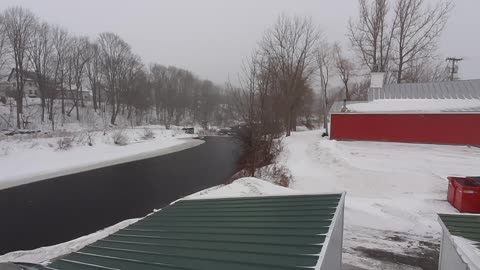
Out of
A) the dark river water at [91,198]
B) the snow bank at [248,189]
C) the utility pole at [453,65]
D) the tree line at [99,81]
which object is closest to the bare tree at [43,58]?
the tree line at [99,81]

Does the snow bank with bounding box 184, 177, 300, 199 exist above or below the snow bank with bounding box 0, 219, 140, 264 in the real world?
above

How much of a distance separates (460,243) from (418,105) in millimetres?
19511

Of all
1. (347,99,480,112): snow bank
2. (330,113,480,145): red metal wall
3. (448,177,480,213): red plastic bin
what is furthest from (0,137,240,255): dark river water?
(347,99,480,112): snow bank

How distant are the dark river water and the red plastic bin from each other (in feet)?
33.0

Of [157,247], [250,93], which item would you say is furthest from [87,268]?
[250,93]

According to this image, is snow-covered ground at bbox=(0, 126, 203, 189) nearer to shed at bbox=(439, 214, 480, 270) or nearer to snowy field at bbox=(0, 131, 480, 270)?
snowy field at bbox=(0, 131, 480, 270)

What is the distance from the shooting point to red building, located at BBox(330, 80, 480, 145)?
1819cm

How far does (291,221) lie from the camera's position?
11.0 ft

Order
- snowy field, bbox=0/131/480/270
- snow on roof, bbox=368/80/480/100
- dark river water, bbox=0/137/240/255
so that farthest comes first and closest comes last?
snow on roof, bbox=368/80/480/100
dark river water, bbox=0/137/240/255
snowy field, bbox=0/131/480/270

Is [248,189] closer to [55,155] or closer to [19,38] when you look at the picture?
[55,155]

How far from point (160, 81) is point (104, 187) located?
55024 millimetres

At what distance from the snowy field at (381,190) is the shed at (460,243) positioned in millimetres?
1586

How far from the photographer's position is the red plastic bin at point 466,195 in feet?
Answer: 25.4

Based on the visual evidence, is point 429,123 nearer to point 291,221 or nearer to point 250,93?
point 250,93
